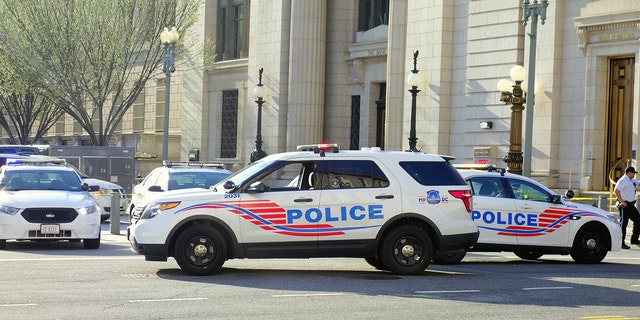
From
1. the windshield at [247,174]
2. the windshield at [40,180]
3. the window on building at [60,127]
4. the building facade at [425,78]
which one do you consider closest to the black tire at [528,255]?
the windshield at [247,174]

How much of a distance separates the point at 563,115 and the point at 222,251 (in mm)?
18393

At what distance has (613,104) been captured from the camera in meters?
31.4

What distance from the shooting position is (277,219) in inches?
636

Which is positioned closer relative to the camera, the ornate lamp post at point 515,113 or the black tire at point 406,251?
the black tire at point 406,251

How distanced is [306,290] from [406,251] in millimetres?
2635

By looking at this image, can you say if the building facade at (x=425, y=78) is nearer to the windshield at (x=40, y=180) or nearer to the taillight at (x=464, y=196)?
the windshield at (x=40, y=180)

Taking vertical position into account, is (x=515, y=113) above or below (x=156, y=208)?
above

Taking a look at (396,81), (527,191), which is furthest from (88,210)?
(396,81)

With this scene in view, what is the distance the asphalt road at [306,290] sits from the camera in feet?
40.7

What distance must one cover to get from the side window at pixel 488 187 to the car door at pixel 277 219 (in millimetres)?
4279

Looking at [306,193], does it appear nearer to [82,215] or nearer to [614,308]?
[614,308]

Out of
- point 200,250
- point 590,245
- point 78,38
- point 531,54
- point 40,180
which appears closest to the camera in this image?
point 200,250

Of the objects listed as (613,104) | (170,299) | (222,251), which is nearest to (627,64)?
(613,104)

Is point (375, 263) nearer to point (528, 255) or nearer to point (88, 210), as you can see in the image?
point (528, 255)
